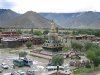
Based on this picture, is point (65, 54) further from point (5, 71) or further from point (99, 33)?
point (99, 33)

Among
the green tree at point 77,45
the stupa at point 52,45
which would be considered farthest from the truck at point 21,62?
the green tree at point 77,45

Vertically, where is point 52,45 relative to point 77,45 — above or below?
above

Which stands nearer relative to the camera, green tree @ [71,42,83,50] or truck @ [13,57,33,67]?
truck @ [13,57,33,67]

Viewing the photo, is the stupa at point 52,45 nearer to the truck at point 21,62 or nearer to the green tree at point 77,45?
the green tree at point 77,45

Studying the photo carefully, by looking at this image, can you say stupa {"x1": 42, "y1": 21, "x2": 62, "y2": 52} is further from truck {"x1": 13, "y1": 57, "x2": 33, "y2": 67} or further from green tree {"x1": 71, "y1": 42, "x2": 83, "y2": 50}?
truck {"x1": 13, "y1": 57, "x2": 33, "y2": 67}

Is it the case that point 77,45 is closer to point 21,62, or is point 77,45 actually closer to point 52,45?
point 52,45

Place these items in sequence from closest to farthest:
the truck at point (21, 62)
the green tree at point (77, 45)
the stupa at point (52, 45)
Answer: the truck at point (21, 62)
the stupa at point (52, 45)
the green tree at point (77, 45)

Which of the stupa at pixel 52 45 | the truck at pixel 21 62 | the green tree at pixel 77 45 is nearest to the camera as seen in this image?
the truck at pixel 21 62

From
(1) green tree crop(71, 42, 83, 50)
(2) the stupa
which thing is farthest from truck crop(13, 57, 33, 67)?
(1) green tree crop(71, 42, 83, 50)

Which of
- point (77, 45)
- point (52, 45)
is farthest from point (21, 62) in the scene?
point (77, 45)

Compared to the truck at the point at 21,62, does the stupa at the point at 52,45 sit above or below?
above

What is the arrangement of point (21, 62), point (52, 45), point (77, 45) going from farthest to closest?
point (77, 45) → point (52, 45) → point (21, 62)

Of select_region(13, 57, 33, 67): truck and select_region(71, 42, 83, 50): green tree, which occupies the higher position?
select_region(71, 42, 83, 50): green tree

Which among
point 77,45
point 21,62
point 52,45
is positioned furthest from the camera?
point 77,45
